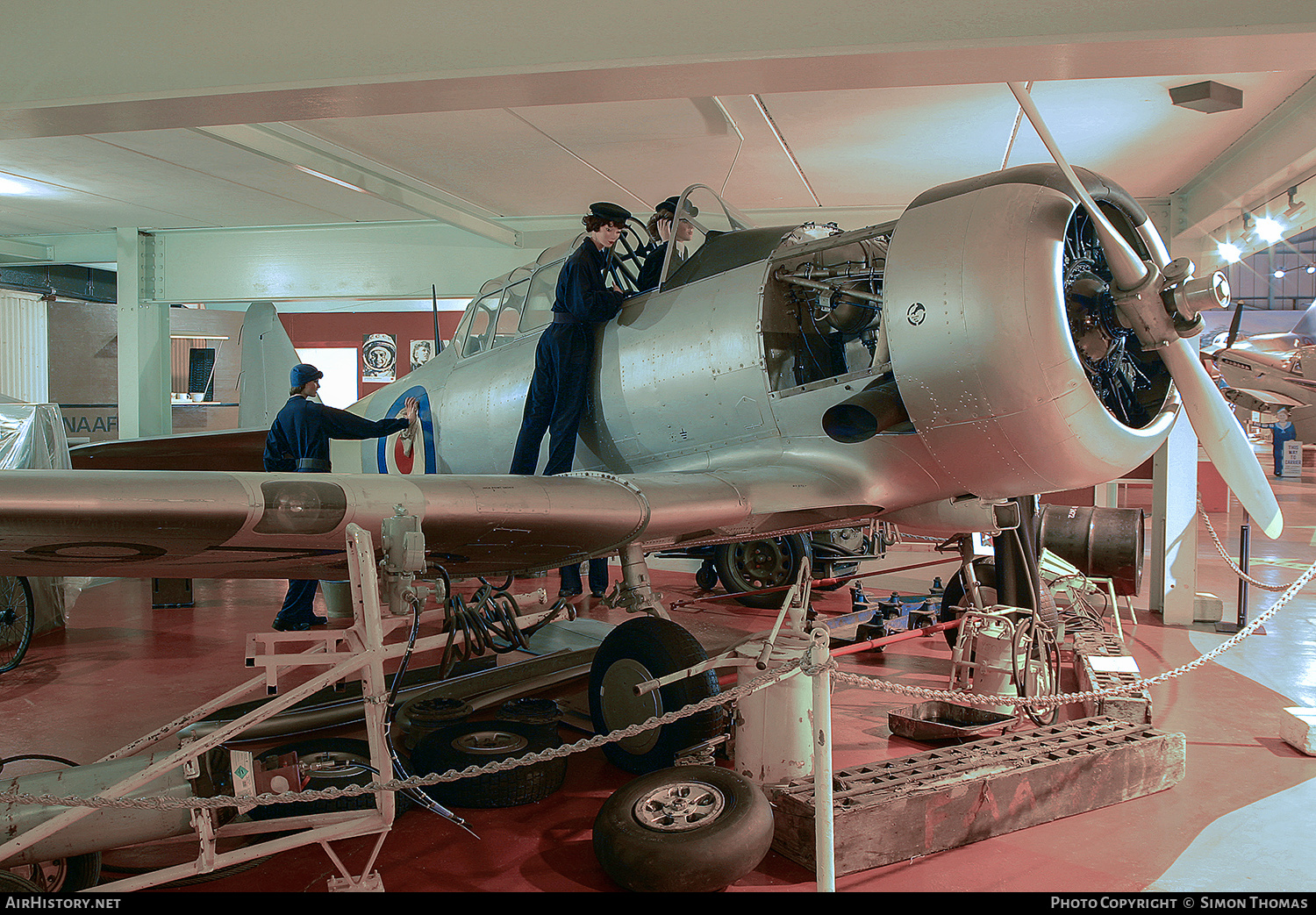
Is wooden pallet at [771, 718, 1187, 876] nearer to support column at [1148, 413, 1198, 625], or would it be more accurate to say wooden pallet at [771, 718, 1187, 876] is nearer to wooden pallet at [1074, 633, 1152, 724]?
wooden pallet at [1074, 633, 1152, 724]

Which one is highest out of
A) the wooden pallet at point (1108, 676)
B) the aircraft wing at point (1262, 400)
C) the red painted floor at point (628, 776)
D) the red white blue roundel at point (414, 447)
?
the aircraft wing at point (1262, 400)

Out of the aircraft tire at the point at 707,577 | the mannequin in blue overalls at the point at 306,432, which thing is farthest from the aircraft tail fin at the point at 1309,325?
the mannequin in blue overalls at the point at 306,432

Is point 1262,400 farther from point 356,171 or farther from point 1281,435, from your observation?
point 1281,435

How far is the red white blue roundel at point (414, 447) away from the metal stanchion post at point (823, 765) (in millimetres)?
4354

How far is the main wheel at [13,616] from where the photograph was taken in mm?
6285

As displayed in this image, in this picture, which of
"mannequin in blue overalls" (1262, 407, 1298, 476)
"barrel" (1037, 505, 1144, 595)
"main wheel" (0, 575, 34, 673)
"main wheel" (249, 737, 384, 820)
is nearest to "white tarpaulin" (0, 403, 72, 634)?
"main wheel" (0, 575, 34, 673)

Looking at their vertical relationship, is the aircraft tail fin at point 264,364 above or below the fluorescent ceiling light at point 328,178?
below

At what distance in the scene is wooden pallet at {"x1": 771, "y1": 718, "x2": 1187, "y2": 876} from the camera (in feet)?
9.77

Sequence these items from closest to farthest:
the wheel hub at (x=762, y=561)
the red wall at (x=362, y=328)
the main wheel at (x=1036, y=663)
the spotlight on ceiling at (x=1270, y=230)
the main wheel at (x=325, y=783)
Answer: the main wheel at (x=325, y=783), the main wheel at (x=1036, y=663), the spotlight on ceiling at (x=1270, y=230), the wheel hub at (x=762, y=561), the red wall at (x=362, y=328)

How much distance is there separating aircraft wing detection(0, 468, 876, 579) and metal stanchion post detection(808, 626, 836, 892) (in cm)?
107

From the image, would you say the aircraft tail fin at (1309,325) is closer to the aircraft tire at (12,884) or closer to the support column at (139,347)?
the aircraft tire at (12,884)

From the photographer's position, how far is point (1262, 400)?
31.8 feet

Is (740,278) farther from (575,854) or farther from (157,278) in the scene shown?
(157,278)
